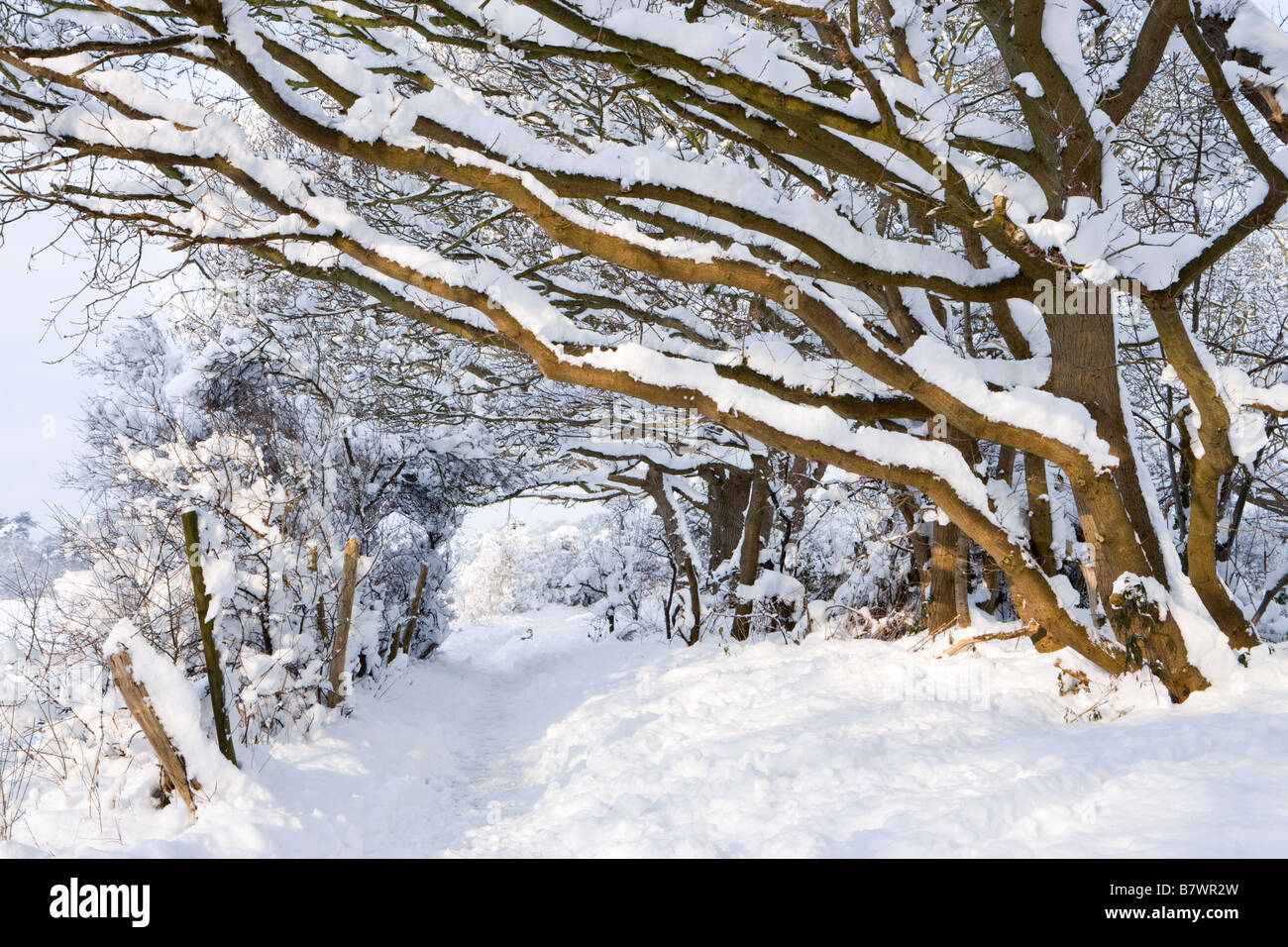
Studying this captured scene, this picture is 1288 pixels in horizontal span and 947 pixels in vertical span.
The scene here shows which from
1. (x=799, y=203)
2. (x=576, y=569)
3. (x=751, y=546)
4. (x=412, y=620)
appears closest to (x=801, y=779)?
(x=799, y=203)

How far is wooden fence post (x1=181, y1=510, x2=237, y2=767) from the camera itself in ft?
14.8

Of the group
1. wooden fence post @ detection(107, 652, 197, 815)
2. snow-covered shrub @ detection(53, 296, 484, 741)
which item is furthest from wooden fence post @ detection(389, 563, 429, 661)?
wooden fence post @ detection(107, 652, 197, 815)

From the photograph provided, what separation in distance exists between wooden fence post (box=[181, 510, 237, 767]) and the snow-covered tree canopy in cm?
174

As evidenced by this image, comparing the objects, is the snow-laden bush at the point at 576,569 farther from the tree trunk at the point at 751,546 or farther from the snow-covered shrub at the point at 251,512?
the snow-covered shrub at the point at 251,512

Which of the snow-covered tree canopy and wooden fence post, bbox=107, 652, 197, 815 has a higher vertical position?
the snow-covered tree canopy

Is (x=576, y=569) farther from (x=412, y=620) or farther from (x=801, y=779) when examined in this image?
(x=801, y=779)

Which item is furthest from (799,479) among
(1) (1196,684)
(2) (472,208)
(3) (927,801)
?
(3) (927,801)

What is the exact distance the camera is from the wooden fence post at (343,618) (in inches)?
264

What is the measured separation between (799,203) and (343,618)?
5292 millimetres

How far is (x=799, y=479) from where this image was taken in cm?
1111

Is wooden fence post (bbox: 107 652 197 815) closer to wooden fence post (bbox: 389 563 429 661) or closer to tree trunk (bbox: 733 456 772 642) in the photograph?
wooden fence post (bbox: 389 563 429 661)

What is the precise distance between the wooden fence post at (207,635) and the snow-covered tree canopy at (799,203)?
5.69 ft

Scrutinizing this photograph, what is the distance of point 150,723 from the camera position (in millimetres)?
4070
